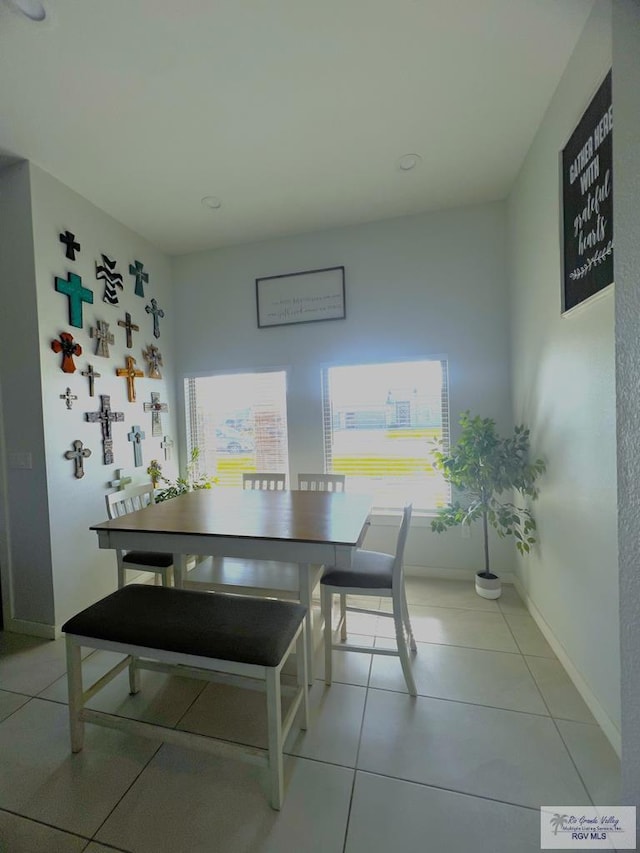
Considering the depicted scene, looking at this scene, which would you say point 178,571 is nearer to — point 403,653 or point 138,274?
point 403,653

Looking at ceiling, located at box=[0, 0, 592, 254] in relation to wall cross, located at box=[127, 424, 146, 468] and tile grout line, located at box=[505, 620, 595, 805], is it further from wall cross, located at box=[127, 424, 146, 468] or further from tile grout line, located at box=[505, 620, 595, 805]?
tile grout line, located at box=[505, 620, 595, 805]

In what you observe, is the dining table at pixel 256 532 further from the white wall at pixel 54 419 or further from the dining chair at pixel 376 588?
the white wall at pixel 54 419

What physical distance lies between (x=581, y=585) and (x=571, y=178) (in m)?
1.98

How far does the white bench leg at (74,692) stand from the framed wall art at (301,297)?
2.62m

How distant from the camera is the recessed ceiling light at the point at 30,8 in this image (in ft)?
4.23

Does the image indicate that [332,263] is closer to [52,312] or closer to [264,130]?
[264,130]

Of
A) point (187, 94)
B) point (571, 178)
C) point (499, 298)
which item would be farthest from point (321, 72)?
point (499, 298)

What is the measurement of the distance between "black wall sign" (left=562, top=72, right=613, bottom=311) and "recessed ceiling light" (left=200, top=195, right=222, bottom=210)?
87.2 inches

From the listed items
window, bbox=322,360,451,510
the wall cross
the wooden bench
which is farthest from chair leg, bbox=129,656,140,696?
window, bbox=322,360,451,510

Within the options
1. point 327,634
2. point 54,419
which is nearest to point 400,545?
point 327,634

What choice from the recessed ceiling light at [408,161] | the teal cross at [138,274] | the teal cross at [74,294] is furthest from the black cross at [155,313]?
the recessed ceiling light at [408,161]

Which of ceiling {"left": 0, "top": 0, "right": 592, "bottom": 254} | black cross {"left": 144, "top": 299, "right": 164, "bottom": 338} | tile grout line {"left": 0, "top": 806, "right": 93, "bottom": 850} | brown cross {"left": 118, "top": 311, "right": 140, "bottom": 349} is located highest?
ceiling {"left": 0, "top": 0, "right": 592, "bottom": 254}

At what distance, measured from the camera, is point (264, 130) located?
196cm

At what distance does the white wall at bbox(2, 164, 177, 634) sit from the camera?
2180 mm
